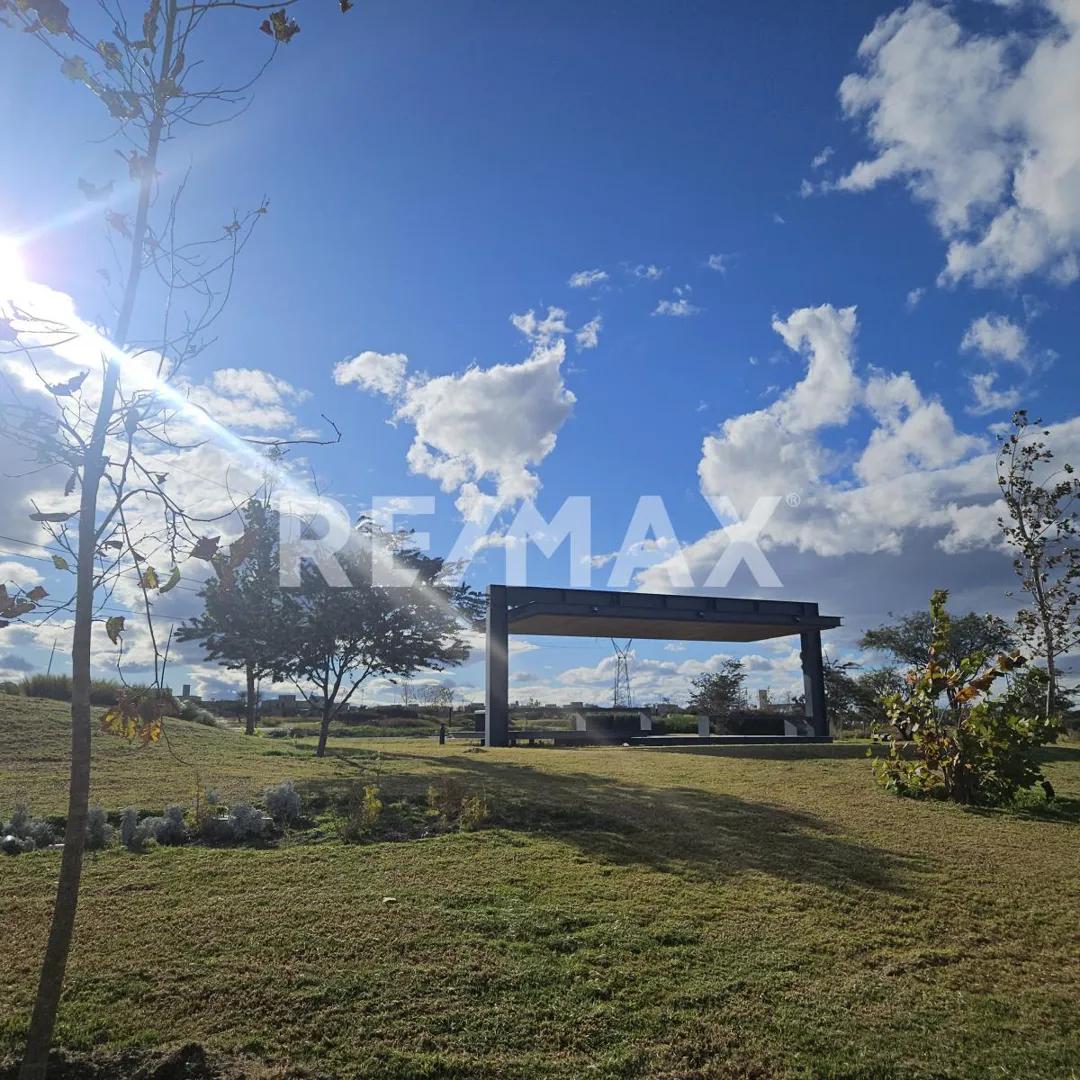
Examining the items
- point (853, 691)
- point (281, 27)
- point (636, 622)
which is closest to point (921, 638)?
point (853, 691)

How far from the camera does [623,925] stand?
4539 millimetres

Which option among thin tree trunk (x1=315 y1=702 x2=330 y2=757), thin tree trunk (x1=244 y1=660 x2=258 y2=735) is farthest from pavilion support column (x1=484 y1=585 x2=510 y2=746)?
thin tree trunk (x1=244 y1=660 x2=258 y2=735)

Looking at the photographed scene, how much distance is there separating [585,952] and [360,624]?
14.6 m

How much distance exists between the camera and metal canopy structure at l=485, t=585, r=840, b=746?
21.3 meters

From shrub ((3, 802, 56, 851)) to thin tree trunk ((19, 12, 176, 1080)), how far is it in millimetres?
4390

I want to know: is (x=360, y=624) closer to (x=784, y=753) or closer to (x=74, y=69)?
(x=784, y=753)

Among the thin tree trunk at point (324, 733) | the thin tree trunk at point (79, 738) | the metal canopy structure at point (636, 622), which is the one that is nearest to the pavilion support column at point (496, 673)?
the metal canopy structure at point (636, 622)

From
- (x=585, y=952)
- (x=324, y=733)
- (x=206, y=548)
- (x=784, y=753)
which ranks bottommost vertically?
(x=784, y=753)

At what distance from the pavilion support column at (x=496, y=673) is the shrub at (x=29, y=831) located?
1497cm

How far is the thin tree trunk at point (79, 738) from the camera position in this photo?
2418mm

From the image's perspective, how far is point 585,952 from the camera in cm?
413

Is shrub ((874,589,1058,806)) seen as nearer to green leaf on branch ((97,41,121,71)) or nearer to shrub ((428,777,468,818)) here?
shrub ((428,777,468,818))

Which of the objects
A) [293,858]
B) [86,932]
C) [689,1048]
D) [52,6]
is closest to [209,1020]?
[86,932]

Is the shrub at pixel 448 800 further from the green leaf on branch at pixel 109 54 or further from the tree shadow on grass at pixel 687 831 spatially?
the green leaf on branch at pixel 109 54
